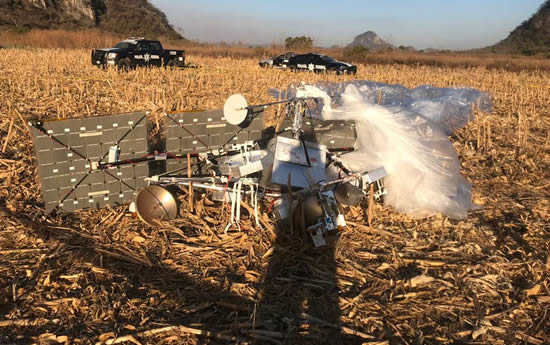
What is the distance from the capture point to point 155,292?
14.3ft

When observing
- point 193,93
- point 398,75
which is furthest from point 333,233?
point 398,75

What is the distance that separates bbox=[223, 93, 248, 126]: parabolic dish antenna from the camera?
6.86 meters

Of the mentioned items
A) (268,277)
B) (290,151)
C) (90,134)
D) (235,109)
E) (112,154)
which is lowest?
(268,277)

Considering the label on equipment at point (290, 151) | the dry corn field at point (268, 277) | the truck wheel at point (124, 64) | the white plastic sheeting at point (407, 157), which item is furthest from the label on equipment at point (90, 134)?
the truck wheel at point (124, 64)

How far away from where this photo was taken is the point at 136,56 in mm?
21375

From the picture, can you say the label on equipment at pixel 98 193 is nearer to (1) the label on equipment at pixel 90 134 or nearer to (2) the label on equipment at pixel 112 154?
(2) the label on equipment at pixel 112 154

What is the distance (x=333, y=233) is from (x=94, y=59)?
20.0 meters

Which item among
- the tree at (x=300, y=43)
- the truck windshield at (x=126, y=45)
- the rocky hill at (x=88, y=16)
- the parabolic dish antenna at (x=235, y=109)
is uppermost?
the rocky hill at (x=88, y=16)

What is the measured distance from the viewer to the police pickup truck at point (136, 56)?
814 inches

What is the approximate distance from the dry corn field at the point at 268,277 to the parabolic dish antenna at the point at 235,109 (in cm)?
145

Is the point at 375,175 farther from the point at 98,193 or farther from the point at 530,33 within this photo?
the point at 530,33

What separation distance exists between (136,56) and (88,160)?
1686 centimetres

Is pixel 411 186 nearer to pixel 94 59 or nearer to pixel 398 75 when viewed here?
pixel 398 75

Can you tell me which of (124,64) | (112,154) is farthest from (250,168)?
(124,64)
